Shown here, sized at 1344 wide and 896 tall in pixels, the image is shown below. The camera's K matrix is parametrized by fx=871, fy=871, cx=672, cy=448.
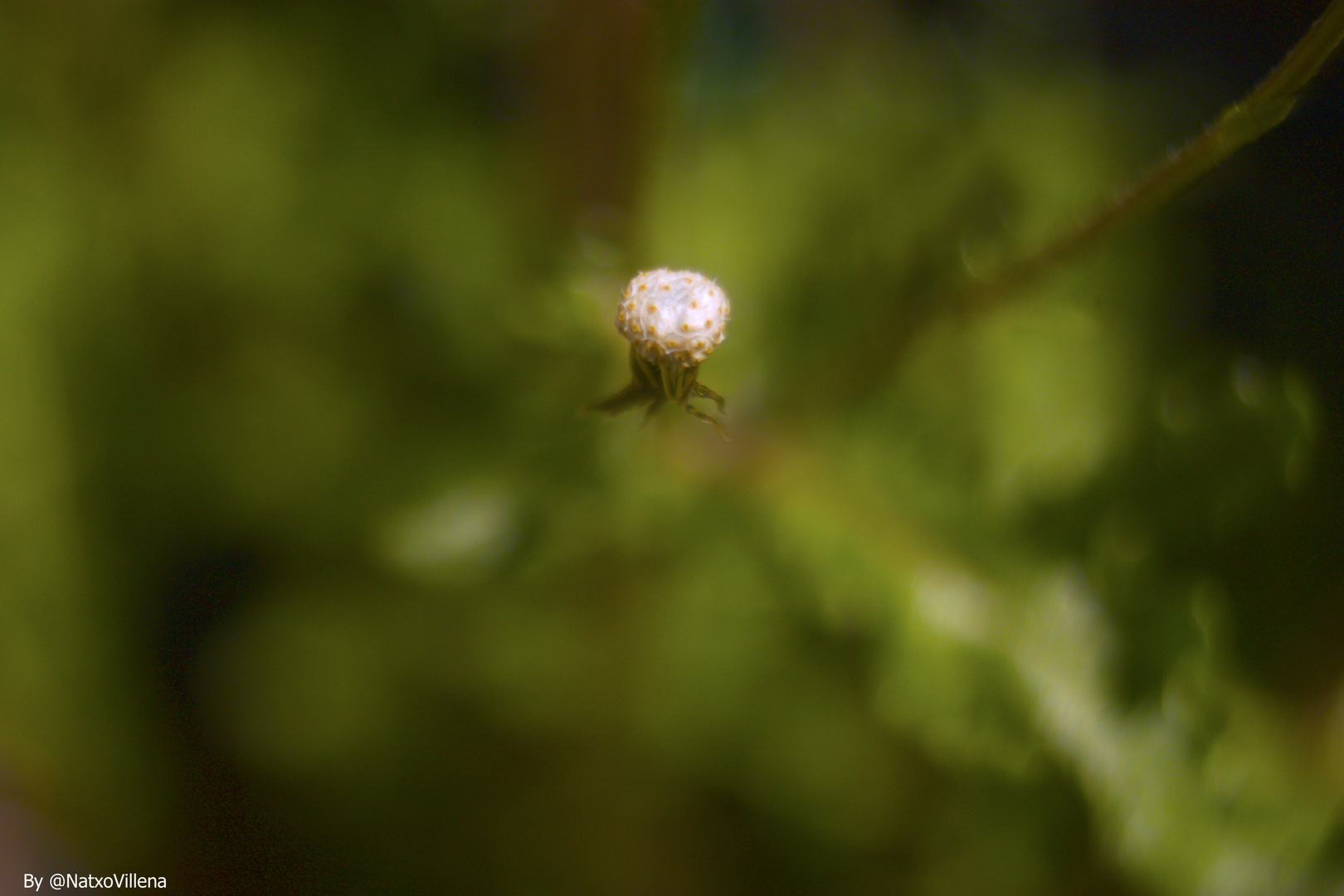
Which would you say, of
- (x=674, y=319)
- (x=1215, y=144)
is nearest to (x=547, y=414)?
(x=674, y=319)

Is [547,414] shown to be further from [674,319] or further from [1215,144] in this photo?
[1215,144]

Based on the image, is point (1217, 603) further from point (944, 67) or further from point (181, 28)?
point (181, 28)

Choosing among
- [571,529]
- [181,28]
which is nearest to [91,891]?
[571,529]

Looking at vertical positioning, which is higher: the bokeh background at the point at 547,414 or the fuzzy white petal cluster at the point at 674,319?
the bokeh background at the point at 547,414

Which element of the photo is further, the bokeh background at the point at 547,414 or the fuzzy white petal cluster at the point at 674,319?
the bokeh background at the point at 547,414

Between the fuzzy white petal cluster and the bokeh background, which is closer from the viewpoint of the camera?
the fuzzy white petal cluster

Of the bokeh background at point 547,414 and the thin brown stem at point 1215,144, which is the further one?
the bokeh background at point 547,414

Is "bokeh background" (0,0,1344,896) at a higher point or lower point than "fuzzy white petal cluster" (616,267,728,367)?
higher
